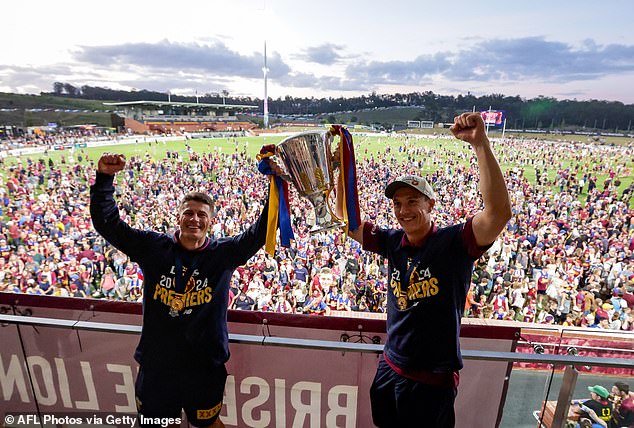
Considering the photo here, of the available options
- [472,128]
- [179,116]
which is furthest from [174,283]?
[179,116]

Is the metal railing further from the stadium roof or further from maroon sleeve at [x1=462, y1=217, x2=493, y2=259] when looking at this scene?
the stadium roof

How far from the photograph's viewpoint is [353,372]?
5.85 ft

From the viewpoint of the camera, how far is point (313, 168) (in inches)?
58.6

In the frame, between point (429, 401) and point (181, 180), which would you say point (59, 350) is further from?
point (181, 180)

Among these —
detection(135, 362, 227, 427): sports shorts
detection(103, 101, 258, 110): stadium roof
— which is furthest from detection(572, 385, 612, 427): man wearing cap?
detection(103, 101, 258, 110): stadium roof

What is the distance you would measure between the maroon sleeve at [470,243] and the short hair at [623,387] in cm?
111

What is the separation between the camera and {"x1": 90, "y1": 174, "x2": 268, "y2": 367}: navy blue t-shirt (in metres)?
1.44

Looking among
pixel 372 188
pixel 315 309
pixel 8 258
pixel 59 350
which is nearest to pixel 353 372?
pixel 59 350

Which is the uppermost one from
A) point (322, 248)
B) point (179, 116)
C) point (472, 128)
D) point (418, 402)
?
point (472, 128)

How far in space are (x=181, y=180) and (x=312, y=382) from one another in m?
23.7

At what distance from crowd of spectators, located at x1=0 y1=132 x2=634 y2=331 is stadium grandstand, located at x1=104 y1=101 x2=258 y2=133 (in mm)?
8725

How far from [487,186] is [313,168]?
2.05ft

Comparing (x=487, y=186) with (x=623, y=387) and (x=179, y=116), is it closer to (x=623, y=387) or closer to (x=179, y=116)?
(x=623, y=387)

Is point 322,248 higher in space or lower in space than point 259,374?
lower
